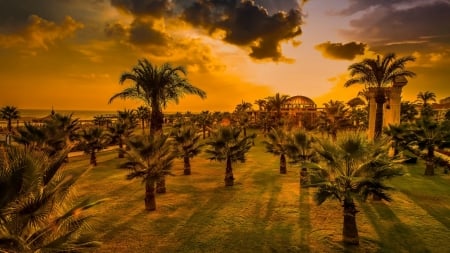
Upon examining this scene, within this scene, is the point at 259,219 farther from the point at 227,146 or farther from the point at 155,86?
the point at 155,86

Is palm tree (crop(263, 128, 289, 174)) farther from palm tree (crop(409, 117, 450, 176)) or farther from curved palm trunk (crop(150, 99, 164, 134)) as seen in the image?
palm tree (crop(409, 117, 450, 176))

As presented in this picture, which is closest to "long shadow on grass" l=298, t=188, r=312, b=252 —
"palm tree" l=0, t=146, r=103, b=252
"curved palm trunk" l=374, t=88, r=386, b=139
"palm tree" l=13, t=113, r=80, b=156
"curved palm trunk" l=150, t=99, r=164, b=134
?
"palm tree" l=0, t=146, r=103, b=252

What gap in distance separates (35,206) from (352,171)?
8874 mm

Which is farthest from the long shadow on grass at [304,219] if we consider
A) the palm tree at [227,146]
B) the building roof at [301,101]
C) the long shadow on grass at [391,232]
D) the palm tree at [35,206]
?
the building roof at [301,101]

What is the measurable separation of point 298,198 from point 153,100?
393 inches

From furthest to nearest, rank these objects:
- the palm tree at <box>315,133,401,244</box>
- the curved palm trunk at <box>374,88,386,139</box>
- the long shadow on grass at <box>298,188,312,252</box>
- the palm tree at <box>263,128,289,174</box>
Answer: the palm tree at <box>263,128,289,174</box> < the curved palm trunk at <box>374,88,386,139</box> < the long shadow on grass at <box>298,188,312,252</box> < the palm tree at <box>315,133,401,244</box>

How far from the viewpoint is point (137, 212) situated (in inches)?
533

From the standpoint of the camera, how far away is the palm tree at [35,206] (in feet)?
15.7

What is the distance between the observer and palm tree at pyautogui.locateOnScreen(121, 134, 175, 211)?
13414 mm

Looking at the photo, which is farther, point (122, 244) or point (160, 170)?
point (160, 170)

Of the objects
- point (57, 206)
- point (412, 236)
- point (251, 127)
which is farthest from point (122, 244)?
point (251, 127)

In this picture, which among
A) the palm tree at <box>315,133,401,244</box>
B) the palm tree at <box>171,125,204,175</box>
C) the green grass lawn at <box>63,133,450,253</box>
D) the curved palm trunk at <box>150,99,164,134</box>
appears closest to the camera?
the palm tree at <box>315,133,401,244</box>

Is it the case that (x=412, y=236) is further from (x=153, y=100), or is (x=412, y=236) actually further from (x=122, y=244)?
(x=153, y=100)

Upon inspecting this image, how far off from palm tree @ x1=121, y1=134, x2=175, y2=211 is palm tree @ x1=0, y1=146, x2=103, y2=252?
7.34 meters
